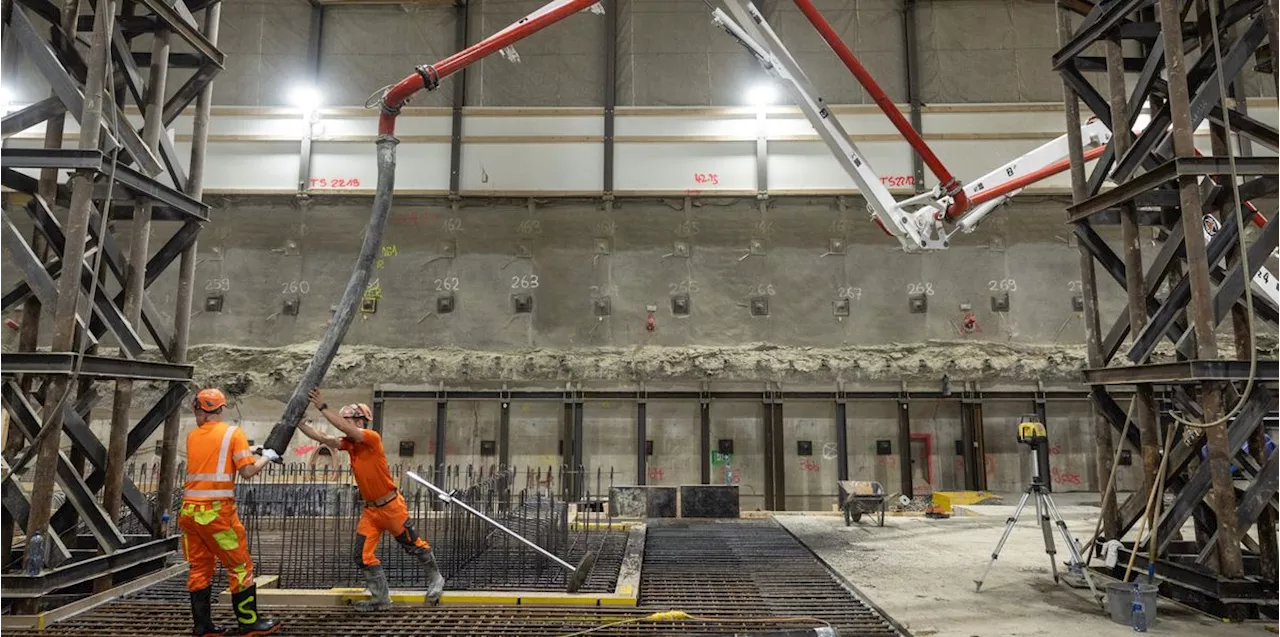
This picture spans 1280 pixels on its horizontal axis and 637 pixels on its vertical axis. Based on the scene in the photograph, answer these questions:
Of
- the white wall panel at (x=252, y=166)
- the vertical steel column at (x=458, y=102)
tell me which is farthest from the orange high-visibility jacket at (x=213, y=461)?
the white wall panel at (x=252, y=166)

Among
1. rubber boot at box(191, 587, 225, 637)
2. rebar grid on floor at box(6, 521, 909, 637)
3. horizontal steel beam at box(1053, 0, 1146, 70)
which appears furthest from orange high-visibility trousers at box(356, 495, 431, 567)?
horizontal steel beam at box(1053, 0, 1146, 70)

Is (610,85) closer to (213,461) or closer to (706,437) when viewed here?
(706,437)

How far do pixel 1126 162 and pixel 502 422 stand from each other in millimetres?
11242

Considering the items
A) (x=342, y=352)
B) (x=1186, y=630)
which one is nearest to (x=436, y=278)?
(x=342, y=352)

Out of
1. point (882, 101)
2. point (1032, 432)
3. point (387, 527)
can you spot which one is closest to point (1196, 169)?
point (1032, 432)

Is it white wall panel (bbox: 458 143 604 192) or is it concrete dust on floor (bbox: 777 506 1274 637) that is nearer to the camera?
concrete dust on floor (bbox: 777 506 1274 637)

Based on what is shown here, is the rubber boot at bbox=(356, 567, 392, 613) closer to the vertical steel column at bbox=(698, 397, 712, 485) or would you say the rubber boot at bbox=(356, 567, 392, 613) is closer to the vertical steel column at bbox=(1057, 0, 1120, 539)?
the vertical steel column at bbox=(1057, 0, 1120, 539)

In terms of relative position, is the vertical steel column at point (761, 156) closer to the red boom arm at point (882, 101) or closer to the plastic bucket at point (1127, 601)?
the red boom arm at point (882, 101)

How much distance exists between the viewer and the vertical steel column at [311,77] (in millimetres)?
14773

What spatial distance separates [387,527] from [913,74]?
569 inches

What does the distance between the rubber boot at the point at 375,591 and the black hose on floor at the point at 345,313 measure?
1.22 metres

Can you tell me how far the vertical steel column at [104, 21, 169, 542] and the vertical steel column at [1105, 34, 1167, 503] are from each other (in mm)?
8938

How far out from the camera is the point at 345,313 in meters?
6.65

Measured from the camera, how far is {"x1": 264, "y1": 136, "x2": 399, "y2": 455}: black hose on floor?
232 inches
